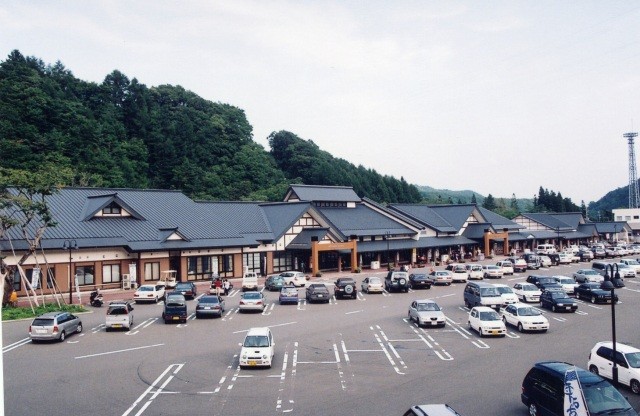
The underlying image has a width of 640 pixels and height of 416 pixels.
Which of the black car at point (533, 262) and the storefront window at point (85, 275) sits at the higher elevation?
the storefront window at point (85, 275)

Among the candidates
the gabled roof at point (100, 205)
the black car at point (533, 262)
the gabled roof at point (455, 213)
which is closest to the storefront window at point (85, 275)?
the gabled roof at point (100, 205)

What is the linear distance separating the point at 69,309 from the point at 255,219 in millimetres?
27984

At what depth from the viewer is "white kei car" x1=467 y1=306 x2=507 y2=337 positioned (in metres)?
27.0

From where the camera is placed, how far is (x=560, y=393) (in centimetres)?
1502

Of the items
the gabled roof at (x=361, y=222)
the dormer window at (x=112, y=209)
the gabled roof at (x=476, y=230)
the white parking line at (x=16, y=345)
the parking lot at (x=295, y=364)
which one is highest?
the dormer window at (x=112, y=209)

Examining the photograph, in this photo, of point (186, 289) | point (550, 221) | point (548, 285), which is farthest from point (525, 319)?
point (550, 221)

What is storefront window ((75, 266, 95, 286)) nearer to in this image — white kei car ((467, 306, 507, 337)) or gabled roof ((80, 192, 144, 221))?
gabled roof ((80, 192, 144, 221))

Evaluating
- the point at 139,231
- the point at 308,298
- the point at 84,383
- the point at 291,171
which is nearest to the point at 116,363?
the point at 84,383

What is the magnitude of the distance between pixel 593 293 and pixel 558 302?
5.74 metres

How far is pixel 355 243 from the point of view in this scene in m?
60.7

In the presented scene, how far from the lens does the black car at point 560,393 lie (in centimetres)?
1429

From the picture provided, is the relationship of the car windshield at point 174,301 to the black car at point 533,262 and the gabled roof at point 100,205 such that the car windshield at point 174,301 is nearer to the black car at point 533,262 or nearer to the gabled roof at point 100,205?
the gabled roof at point 100,205

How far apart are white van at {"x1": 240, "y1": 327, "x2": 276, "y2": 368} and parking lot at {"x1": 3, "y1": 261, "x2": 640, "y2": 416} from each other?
0.40 metres

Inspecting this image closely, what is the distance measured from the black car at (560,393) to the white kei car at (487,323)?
10.7 meters
